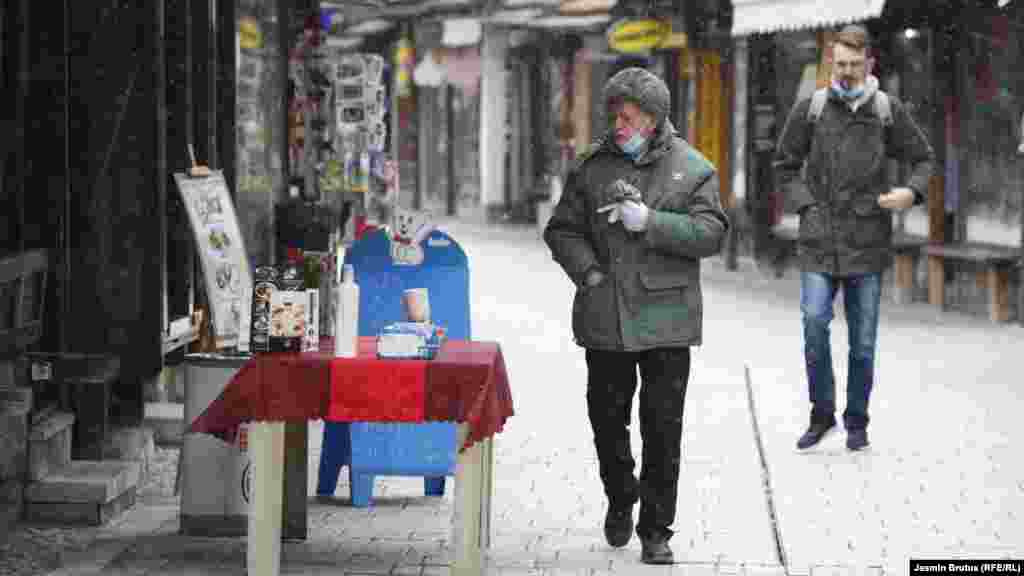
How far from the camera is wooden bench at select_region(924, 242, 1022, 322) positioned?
1819 centimetres

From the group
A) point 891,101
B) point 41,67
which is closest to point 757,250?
point 891,101

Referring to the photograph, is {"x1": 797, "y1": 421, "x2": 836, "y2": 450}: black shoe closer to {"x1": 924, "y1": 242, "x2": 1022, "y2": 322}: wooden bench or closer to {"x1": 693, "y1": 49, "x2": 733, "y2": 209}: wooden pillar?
{"x1": 924, "y1": 242, "x2": 1022, "y2": 322}: wooden bench

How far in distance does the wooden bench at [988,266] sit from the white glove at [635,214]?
10.5 meters

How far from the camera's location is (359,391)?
764cm

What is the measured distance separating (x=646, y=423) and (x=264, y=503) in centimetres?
149

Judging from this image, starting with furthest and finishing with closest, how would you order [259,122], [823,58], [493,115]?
[493,115], [823,58], [259,122]

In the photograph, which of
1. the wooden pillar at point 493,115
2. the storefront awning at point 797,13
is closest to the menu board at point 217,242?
the storefront awning at point 797,13

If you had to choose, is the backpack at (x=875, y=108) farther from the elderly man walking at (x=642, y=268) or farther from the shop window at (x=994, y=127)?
the shop window at (x=994, y=127)

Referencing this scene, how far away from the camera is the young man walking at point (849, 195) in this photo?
10672mm

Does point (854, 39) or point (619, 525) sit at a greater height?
point (854, 39)

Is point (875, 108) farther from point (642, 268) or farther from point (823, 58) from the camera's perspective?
point (823, 58)

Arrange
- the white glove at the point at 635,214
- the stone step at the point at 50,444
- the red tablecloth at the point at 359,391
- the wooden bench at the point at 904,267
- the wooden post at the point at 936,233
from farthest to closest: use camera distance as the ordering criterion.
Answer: the wooden bench at the point at 904,267 < the wooden post at the point at 936,233 < the stone step at the point at 50,444 < the white glove at the point at 635,214 < the red tablecloth at the point at 359,391

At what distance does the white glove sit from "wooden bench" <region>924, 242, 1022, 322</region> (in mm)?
10500

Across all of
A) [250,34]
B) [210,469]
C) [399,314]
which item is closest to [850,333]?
[399,314]
